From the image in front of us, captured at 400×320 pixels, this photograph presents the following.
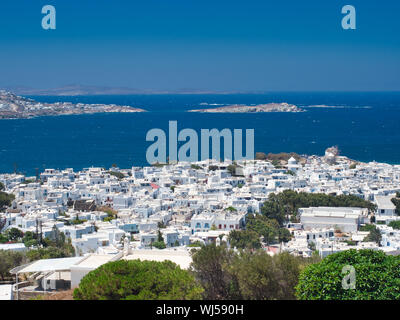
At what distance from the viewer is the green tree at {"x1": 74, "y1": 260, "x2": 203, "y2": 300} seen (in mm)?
7559

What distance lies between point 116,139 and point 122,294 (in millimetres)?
57008

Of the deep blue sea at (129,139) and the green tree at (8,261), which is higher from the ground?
the deep blue sea at (129,139)

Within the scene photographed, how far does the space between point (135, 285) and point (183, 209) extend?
16.5 meters

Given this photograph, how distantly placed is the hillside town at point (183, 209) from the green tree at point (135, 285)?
81.0 inches

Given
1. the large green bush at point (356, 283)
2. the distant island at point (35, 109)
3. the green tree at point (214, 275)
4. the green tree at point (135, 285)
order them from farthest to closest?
the distant island at point (35, 109) < the green tree at point (214, 275) < the large green bush at point (356, 283) < the green tree at point (135, 285)

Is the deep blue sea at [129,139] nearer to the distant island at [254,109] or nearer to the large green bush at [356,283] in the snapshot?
the distant island at [254,109]

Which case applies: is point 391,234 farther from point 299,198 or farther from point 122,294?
point 122,294

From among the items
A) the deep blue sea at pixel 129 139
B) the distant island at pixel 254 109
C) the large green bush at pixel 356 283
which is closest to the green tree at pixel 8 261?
the large green bush at pixel 356 283

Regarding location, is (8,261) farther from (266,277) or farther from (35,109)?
(35,109)

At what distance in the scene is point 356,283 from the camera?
7910 mm

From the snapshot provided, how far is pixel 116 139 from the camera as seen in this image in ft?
209

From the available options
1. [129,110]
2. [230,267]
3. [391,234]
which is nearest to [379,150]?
[391,234]

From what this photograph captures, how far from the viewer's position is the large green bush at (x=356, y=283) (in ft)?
25.8

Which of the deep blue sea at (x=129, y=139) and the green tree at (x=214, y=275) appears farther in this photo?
the deep blue sea at (x=129, y=139)
